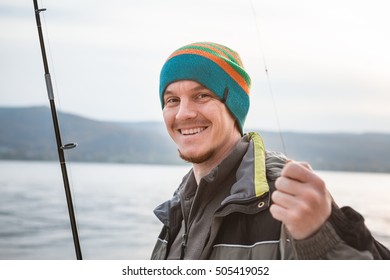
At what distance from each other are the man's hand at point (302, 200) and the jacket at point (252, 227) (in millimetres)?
29

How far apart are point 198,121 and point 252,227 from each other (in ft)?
1.46

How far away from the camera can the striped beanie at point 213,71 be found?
5.71 ft

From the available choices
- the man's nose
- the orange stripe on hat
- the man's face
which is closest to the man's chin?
the man's face

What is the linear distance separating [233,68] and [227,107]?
13 centimetres

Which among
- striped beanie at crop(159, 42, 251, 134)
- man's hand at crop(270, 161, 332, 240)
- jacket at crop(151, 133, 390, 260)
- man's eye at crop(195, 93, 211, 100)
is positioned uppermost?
striped beanie at crop(159, 42, 251, 134)

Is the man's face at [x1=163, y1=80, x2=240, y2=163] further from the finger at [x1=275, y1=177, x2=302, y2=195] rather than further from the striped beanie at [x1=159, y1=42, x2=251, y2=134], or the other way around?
the finger at [x1=275, y1=177, x2=302, y2=195]

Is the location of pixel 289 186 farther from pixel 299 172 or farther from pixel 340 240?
pixel 340 240

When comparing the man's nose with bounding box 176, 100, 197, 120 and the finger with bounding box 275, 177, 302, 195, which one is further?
the man's nose with bounding box 176, 100, 197, 120

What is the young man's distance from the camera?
56.7 inches

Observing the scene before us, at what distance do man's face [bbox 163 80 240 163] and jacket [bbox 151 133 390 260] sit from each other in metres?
0.09

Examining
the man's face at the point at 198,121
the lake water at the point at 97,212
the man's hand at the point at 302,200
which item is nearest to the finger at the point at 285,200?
the man's hand at the point at 302,200

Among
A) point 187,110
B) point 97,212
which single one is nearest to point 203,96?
point 187,110
